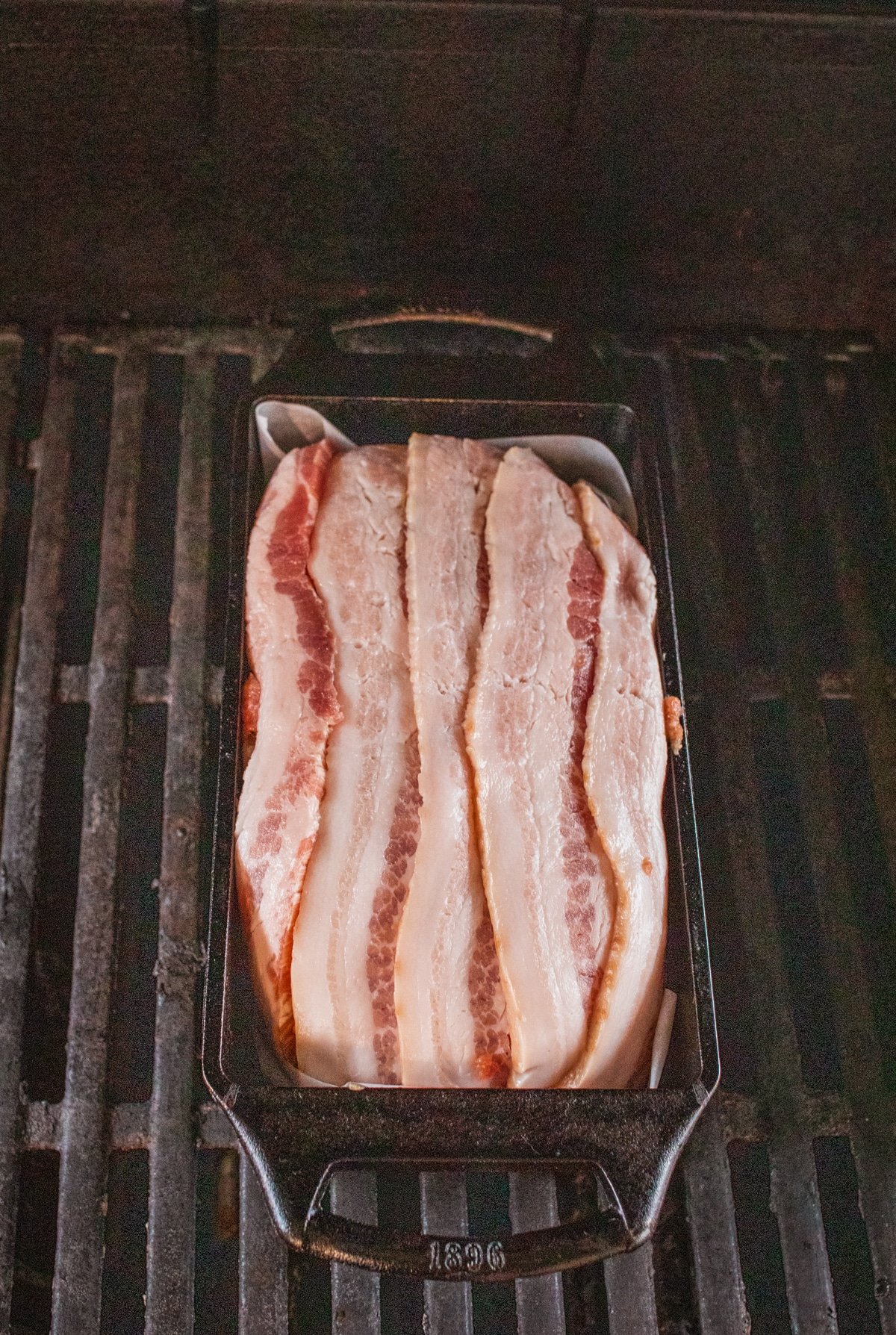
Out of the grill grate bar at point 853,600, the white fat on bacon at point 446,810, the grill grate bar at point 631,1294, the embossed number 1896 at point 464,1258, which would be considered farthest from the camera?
the grill grate bar at point 853,600

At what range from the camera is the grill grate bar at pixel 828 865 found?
6.66ft

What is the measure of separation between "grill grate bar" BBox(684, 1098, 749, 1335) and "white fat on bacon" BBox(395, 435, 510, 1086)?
0.50 m

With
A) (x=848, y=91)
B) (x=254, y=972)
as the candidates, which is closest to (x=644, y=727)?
(x=254, y=972)

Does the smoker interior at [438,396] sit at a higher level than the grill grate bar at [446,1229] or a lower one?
higher

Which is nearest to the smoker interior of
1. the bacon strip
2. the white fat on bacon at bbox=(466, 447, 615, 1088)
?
the bacon strip

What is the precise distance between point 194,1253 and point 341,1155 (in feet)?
1.89

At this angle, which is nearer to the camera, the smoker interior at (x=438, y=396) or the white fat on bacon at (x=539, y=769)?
the white fat on bacon at (x=539, y=769)

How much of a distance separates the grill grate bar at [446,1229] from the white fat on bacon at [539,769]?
1.15ft

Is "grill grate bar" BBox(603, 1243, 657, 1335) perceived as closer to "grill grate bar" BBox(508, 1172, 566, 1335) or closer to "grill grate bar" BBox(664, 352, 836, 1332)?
"grill grate bar" BBox(508, 1172, 566, 1335)

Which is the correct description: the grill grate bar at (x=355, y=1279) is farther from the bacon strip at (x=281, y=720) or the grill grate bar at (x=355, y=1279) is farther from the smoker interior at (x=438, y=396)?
the bacon strip at (x=281, y=720)

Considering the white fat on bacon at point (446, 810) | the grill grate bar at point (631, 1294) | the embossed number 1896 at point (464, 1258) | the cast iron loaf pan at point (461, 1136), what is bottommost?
the grill grate bar at point (631, 1294)

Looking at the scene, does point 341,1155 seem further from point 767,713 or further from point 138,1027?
point 767,713

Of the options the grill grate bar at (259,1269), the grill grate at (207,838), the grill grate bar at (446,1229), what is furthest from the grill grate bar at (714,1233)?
the grill grate bar at (259,1269)

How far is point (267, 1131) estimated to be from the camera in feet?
5.33
